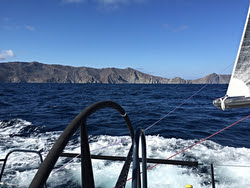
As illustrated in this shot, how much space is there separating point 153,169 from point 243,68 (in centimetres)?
333

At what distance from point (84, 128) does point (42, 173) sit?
311mm

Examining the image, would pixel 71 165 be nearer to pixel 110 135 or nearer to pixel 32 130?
pixel 110 135

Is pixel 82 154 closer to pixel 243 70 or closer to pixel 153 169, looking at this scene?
pixel 243 70

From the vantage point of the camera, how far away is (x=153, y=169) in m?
5.14

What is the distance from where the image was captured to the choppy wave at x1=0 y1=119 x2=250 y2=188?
176 inches

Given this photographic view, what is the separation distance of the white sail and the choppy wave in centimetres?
144

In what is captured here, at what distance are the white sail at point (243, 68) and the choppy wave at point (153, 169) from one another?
56.7 inches

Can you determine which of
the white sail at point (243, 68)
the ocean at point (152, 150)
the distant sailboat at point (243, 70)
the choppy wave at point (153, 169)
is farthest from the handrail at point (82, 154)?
the white sail at point (243, 68)

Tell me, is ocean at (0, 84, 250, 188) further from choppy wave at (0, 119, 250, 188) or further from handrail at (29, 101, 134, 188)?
handrail at (29, 101, 134, 188)

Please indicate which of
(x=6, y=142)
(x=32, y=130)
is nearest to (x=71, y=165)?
(x=6, y=142)

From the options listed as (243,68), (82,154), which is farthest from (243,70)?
(82,154)

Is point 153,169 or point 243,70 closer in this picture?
Answer: point 243,70

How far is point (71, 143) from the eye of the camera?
716 centimetres

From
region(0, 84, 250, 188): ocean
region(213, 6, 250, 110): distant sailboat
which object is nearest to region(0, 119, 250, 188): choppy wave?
region(0, 84, 250, 188): ocean
